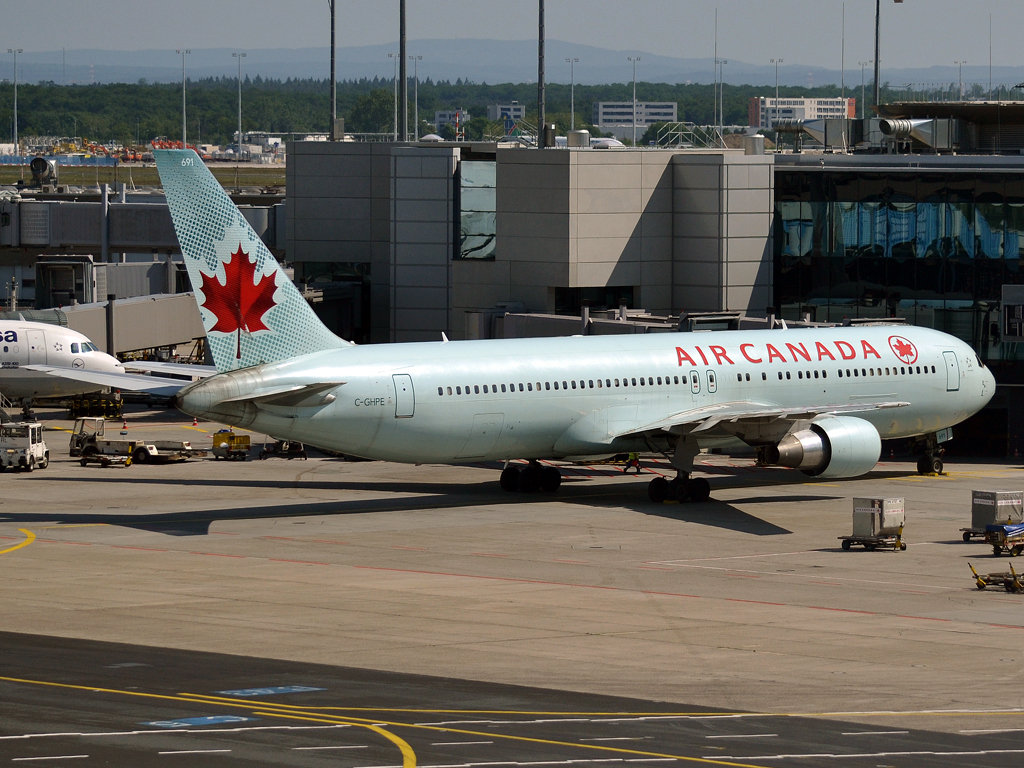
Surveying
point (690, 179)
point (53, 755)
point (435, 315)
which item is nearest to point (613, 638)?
point (53, 755)

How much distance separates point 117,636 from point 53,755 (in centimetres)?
891

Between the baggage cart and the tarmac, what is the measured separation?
3.58 ft

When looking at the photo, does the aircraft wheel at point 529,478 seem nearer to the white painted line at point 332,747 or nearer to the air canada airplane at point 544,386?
the air canada airplane at point 544,386

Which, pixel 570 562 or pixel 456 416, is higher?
pixel 456 416

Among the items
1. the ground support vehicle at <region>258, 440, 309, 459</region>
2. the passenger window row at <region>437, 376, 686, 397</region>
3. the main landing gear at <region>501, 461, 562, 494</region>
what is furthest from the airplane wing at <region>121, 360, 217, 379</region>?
the main landing gear at <region>501, 461, 562, 494</region>

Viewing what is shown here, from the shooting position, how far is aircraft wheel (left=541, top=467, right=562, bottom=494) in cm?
4931

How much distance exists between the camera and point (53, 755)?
20.2 metres

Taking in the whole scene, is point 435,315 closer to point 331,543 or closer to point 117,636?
point 331,543

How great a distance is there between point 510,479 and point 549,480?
126 cm

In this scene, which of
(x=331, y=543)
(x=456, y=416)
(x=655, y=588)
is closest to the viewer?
(x=655, y=588)

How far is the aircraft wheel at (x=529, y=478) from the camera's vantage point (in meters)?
49.1

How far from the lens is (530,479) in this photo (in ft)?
161

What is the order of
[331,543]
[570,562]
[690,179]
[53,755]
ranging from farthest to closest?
[690,179] < [331,543] < [570,562] < [53,755]

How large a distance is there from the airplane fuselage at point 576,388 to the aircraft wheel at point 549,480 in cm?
231
